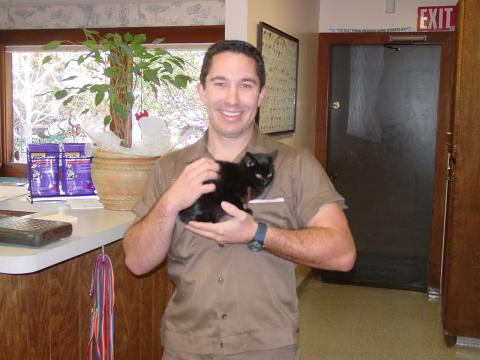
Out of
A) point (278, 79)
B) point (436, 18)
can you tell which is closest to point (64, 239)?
point (278, 79)

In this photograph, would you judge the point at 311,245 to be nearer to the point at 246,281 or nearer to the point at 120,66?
the point at 246,281

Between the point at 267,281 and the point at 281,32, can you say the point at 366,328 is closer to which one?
the point at 281,32

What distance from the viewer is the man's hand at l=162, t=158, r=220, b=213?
1244mm

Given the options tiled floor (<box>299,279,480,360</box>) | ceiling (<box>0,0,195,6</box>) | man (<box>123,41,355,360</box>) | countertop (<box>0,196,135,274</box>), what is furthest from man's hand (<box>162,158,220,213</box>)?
ceiling (<box>0,0,195,6</box>)

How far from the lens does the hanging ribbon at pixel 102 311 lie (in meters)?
1.76

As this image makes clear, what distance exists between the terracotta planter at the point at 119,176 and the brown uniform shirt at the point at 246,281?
0.69 m

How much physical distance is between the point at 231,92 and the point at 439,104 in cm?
370

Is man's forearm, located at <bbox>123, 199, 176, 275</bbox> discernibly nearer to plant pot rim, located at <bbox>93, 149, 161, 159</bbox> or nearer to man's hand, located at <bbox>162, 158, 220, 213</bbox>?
man's hand, located at <bbox>162, 158, 220, 213</bbox>

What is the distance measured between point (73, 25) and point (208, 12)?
140 centimetres

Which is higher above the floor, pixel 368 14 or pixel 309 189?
pixel 368 14

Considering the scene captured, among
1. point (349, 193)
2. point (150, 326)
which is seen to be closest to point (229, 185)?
point (150, 326)

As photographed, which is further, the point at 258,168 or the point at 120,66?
the point at 120,66

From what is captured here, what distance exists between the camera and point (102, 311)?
1.79m

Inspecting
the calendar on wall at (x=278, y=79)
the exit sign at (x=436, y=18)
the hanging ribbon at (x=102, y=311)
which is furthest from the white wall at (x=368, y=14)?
the hanging ribbon at (x=102, y=311)
